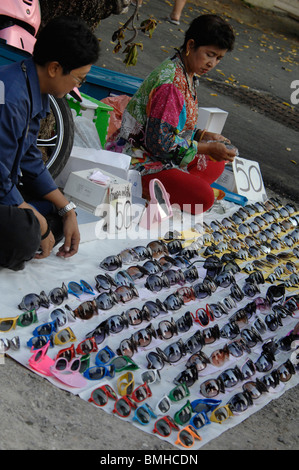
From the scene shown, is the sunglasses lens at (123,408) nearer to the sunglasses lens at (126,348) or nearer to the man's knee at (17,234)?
the sunglasses lens at (126,348)

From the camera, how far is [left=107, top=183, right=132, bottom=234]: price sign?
3758 millimetres

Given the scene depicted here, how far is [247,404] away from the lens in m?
2.55

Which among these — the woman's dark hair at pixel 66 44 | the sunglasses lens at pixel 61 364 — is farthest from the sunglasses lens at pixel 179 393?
the woman's dark hair at pixel 66 44

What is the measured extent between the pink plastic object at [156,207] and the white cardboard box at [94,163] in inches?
8.1

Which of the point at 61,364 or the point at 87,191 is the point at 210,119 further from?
the point at 61,364

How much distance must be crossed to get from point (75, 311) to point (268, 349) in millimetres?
911

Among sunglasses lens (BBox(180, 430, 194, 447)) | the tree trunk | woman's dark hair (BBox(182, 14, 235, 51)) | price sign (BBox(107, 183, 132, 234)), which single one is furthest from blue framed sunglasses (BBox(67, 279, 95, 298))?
the tree trunk

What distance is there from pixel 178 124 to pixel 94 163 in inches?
24.9

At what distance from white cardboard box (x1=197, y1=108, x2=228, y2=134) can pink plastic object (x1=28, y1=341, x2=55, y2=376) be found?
10.2 feet

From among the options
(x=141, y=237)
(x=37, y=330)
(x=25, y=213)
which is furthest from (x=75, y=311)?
(x=141, y=237)

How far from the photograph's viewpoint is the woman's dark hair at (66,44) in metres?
2.79

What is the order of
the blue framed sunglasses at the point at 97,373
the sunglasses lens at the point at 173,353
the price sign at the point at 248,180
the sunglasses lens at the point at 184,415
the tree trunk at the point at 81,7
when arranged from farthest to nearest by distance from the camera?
the price sign at the point at 248,180 < the tree trunk at the point at 81,7 < the sunglasses lens at the point at 173,353 < the blue framed sunglasses at the point at 97,373 < the sunglasses lens at the point at 184,415

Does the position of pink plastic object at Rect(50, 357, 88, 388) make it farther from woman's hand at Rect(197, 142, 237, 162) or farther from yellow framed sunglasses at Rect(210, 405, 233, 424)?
woman's hand at Rect(197, 142, 237, 162)

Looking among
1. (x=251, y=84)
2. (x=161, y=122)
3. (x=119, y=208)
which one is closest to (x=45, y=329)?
(x=119, y=208)
